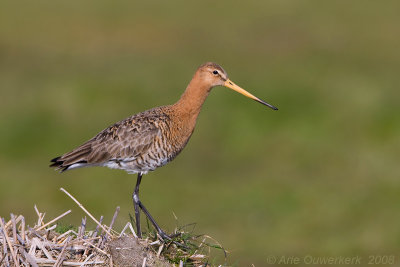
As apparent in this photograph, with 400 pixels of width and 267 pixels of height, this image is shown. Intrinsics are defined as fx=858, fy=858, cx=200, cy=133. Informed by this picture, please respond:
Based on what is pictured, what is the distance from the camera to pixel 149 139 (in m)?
9.80

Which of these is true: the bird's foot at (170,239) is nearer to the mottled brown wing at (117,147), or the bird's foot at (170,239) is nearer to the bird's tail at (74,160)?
the mottled brown wing at (117,147)

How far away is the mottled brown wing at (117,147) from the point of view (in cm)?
982

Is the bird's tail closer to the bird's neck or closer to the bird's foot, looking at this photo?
the bird's neck

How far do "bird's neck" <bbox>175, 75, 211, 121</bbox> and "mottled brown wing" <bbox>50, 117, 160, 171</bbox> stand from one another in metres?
0.42

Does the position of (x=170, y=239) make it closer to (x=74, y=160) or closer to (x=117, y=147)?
(x=117, y=147)

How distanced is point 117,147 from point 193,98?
1.05 metres

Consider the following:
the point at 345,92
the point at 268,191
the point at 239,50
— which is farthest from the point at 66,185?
the point at 239,50

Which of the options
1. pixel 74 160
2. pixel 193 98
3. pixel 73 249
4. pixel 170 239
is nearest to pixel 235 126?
pixel 193 98

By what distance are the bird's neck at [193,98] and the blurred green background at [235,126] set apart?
5.68m

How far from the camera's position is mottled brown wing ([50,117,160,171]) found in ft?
32.2

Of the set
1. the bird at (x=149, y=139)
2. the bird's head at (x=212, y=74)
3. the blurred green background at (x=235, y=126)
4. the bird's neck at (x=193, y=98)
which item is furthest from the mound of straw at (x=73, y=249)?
the blurred green background at (x=235, y=126)

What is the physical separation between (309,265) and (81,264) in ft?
28.3

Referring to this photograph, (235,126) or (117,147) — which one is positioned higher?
(117,147)

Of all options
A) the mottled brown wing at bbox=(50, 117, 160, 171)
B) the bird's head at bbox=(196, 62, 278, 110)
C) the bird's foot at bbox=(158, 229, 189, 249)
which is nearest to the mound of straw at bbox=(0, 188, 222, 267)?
the bird's foot at bbox=(158, 229, 189, 249)
